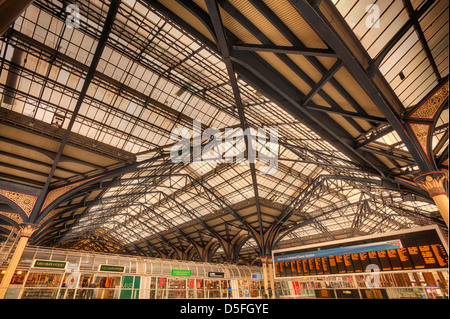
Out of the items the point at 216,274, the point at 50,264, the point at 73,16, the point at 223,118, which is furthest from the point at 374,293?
the point at 73,16

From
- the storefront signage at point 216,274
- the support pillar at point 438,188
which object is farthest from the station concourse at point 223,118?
the storefront signage at point 216,274

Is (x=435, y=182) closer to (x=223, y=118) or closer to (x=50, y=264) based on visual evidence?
(x=223, y=118)

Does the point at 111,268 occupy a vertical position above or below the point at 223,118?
below

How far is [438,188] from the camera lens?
12641 mm

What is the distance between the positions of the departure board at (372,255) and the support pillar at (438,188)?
2.81 metres

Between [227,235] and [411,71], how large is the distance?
3434 centimetres

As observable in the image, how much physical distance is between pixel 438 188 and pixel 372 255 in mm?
6711

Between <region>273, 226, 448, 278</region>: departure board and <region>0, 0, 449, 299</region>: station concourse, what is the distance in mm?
84

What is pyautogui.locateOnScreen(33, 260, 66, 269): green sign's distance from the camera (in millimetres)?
18362

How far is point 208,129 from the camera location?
2277cm

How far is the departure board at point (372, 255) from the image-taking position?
47.2 ft
